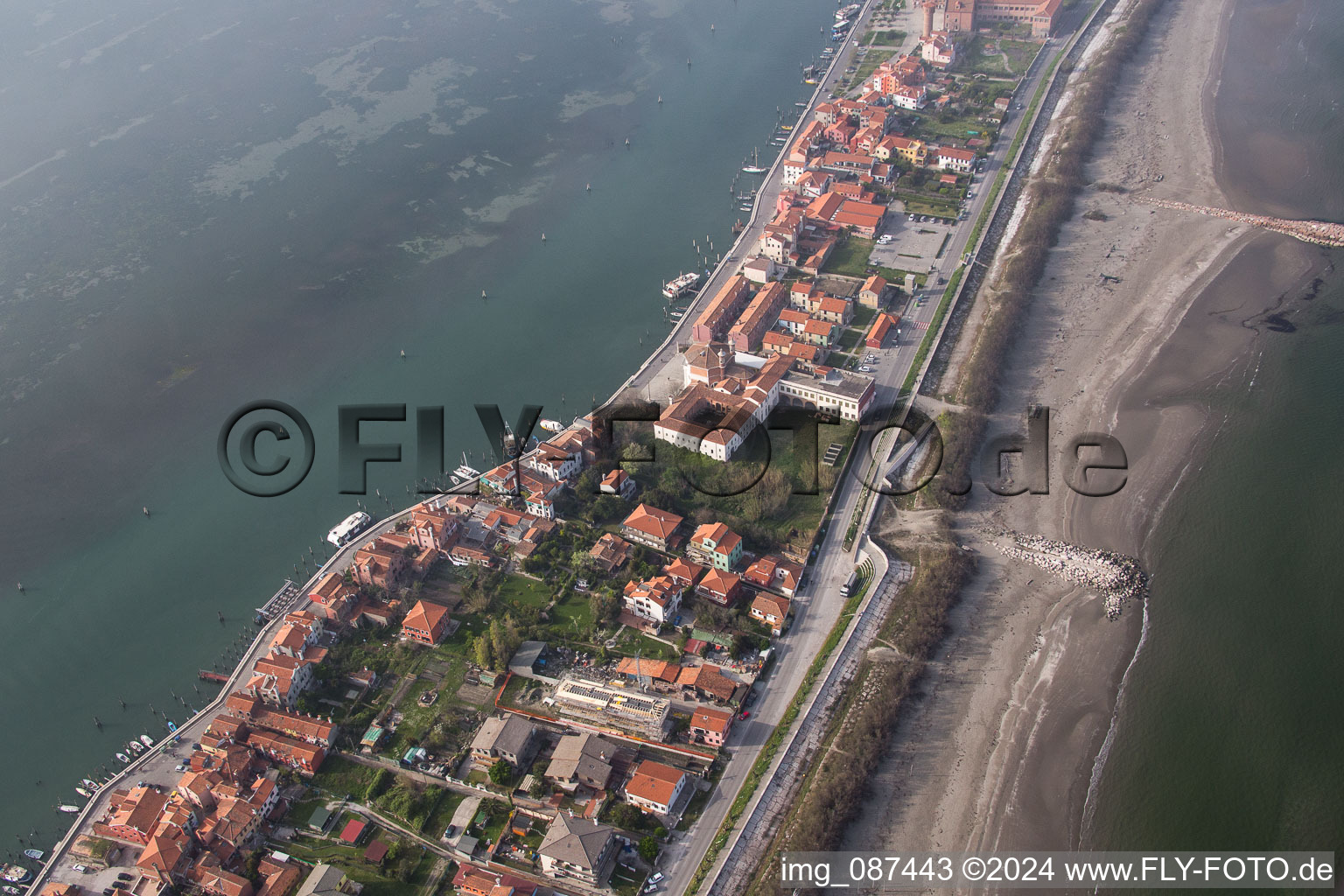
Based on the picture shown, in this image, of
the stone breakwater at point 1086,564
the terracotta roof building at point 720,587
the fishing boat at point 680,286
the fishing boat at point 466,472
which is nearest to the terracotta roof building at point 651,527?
the terracotta roof building at point 720,587

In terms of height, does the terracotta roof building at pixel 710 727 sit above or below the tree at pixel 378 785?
above

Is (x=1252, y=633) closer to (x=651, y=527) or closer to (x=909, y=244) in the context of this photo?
(x=651, y=527)

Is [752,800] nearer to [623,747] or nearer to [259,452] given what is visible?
[623,747]

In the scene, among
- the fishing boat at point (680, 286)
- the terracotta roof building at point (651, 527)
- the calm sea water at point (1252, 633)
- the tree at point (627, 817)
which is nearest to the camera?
the tree at point (627, 817)

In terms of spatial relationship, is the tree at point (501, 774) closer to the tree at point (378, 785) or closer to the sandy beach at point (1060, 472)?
the tree at point (378, 785)

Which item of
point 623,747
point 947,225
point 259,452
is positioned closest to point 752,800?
point 623,747

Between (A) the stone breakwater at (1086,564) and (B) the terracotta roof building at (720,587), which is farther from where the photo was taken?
(A) the stone breakwater at (1086,564)

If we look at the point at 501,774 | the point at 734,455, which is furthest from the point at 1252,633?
the point at 501,774
